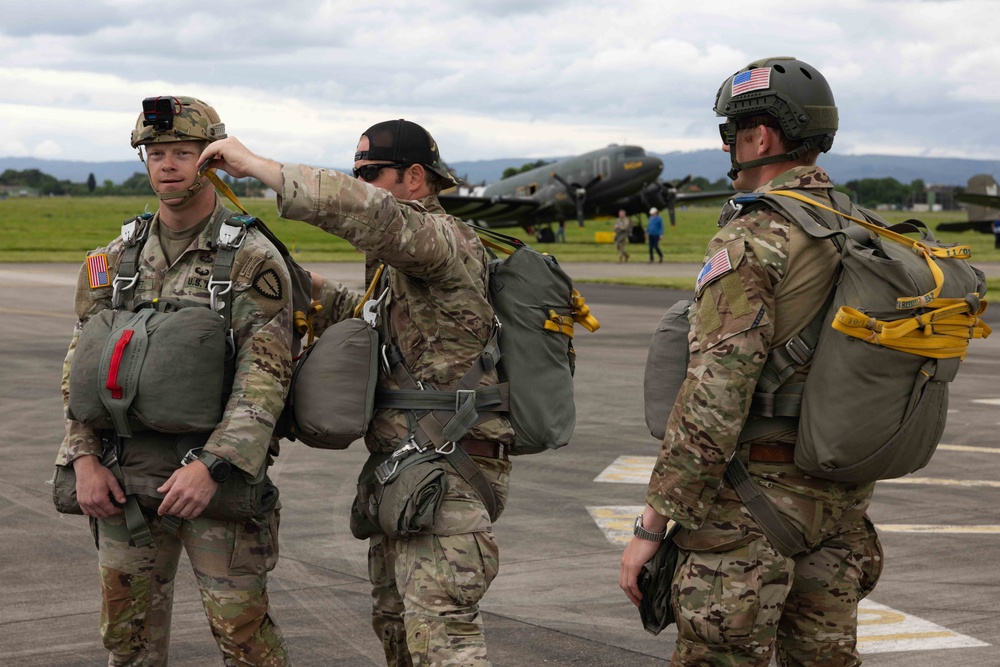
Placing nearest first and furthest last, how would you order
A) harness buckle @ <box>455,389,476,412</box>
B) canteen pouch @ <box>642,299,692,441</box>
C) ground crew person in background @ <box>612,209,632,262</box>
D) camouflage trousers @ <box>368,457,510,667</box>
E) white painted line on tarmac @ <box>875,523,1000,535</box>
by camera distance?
canteen pouch @ <box>642,299,692,441</box>
camouflage trousers @ <box>368,457,510,667</box>
harness buckle @ <box>455,389,476,412</box>
white painted line on tarmac @ <box>875,523,1000,535</box>
ground crew person in background @ <box>612,209,632,262</box>

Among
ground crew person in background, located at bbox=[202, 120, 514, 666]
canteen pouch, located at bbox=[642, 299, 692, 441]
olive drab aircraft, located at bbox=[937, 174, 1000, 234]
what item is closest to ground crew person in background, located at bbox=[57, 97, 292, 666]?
ground crew person in background, located at bbox=[202, 120, 514, 666]

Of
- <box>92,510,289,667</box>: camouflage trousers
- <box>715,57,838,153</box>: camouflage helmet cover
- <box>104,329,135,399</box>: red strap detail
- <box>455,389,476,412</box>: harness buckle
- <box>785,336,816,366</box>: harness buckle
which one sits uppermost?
<box>715,57,838,153</box>: camouflage helmet cover

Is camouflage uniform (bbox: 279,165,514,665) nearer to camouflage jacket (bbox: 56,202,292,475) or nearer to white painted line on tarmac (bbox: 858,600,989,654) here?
camouflage jacket (bbox: 56,202,292,475)

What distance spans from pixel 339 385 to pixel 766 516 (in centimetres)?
149

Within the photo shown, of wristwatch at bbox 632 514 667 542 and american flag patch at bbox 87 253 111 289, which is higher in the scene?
american flag patch at bbox 87 253 111 289

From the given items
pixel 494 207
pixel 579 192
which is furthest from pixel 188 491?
pixel 494 207

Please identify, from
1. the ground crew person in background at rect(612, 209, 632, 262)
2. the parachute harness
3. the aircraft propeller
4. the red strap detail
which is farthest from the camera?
the aircraft propeller

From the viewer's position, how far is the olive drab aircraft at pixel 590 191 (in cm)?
5841

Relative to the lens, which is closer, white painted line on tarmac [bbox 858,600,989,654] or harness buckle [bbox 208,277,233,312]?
harness buckle [bbox 208,277,233,312]

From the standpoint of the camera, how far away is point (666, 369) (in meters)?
3.84

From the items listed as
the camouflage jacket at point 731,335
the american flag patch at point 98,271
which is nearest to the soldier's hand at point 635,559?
the camouflage jacket at point 731,335

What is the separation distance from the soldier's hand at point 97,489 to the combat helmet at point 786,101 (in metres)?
2.38

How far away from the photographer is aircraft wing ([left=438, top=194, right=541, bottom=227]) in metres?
60.9

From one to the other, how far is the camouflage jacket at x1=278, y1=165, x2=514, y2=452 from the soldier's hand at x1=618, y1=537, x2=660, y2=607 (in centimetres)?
75
